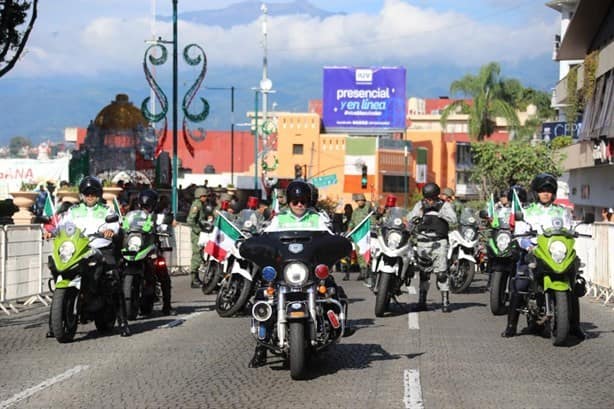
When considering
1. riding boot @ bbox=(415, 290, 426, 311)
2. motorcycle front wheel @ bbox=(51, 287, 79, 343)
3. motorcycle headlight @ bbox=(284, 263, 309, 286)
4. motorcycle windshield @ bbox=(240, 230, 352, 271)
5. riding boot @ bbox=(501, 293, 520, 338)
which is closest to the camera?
motorcycle headlight @ bbox=(284, 263, 309, 286)

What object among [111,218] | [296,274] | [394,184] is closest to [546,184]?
[296,274]

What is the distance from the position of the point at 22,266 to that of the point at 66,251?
556 centimetres

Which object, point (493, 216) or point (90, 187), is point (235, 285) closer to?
point (90, 187)

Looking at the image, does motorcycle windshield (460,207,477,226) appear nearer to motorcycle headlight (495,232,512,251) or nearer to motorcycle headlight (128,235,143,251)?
motorcycle headlight (495,232,512,251)

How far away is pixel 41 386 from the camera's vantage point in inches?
365

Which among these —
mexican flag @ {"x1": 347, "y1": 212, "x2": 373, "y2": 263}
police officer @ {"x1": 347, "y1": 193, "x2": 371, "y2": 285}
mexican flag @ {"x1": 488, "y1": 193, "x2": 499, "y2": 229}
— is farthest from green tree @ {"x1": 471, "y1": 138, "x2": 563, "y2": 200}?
mexican flag @ {"x1": 347, "y1": 212, "x2": 373, "y2": 263}

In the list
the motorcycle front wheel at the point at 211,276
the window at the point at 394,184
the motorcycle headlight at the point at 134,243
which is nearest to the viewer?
the motorcycle headlight at the point at 134,243

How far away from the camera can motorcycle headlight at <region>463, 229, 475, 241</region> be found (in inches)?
800

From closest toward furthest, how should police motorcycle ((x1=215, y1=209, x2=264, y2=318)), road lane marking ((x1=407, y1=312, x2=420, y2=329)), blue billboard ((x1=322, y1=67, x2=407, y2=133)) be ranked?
road lane marking ((x1=407, y1=312, x2=420, y2=329)), police motorcycle ((x1=215, y1=209, x2=264, y2=318)), blue billboard ((x1=322, y1=67, x2=407, y2=133))

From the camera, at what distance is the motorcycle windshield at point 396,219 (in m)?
15.3

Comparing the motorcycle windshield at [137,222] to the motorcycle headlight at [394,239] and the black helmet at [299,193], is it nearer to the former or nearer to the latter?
the motorcycle headlight at [394,239]

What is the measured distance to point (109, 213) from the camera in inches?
500

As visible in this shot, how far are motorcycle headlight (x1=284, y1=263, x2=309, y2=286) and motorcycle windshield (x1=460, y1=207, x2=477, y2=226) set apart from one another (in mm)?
11830

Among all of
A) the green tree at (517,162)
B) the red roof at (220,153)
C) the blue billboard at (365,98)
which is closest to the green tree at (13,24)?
the green tree at (517,162)
